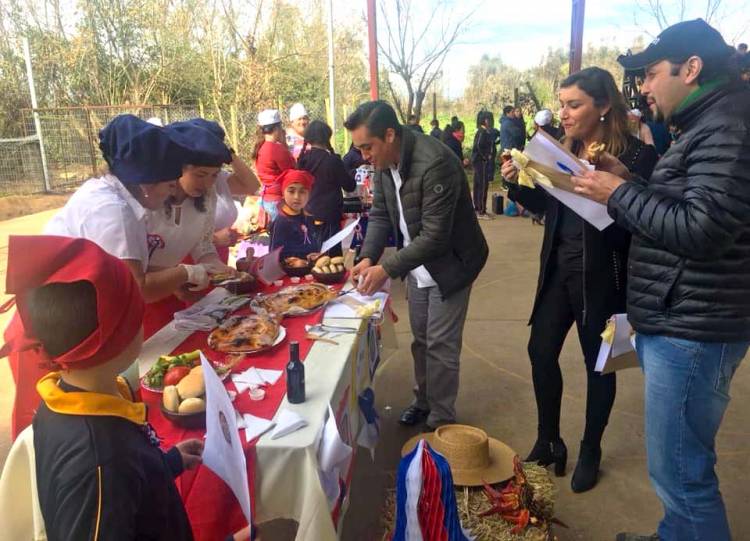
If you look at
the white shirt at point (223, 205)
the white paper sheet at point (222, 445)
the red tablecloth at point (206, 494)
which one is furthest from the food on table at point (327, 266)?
the white paper sheet at point (222, 445)

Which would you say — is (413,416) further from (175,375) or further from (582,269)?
(175,375)

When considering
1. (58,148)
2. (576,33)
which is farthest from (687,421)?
(58,148)

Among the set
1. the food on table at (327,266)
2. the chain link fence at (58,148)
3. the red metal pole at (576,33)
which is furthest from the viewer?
the chain link fence at (58,148)

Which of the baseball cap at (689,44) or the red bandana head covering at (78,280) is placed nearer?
the red bandana head covering at (78,280)

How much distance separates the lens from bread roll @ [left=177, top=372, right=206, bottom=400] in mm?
1508

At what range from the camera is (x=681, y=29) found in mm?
1511

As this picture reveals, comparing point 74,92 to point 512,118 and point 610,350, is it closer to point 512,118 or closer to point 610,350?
point 512,118

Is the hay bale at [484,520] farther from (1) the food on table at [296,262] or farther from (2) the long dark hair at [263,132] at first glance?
(2) the long dark hair at [263,132]

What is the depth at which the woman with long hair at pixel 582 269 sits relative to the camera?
2141 mm

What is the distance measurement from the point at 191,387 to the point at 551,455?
1866mm

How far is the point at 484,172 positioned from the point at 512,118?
1.19 meters

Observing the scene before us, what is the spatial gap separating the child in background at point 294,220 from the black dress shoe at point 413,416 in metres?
1.22

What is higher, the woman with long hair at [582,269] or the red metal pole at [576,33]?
the red metal pole at [576,33]

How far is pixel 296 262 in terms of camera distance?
2932 mm
